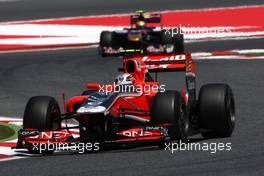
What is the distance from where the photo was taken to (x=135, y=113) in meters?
13.3

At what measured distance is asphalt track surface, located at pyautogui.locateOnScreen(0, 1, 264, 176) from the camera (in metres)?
11.2

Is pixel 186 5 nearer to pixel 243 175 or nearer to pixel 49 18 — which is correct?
pixel 49 18

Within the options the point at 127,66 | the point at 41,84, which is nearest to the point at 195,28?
the point at 41,84

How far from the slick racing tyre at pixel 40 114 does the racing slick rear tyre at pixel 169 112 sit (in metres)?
1.40

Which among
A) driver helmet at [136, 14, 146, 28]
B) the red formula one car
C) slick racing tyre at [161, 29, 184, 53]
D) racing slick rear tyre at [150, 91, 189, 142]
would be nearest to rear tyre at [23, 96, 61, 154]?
the red formula one car

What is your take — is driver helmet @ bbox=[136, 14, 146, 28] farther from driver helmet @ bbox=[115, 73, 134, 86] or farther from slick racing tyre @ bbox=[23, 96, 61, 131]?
slick racing tyre @ bbox=[23, 96, 61, 131]

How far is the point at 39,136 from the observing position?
12.6m

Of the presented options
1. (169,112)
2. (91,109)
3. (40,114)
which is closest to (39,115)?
(40,114)
